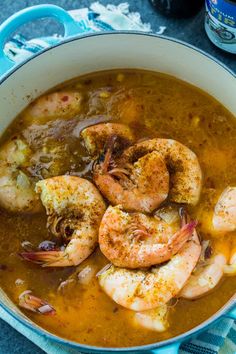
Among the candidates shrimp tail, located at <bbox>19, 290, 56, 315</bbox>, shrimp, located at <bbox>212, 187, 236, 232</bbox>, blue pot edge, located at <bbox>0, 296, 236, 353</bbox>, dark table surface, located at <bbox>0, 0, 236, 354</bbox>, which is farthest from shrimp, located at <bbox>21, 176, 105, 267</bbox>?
dark table surface, located at <bbox>0, 0, 236, 354</bbox>

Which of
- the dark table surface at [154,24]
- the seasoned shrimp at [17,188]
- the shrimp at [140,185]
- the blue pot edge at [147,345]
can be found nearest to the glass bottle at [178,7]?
the dark table surface at [154,24]

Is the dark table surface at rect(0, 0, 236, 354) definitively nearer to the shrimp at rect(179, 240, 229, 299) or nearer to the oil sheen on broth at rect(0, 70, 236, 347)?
the oil sheen on broth at rect(0, 70, 236, 347)

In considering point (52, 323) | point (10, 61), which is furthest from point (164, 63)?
point (52, 323)

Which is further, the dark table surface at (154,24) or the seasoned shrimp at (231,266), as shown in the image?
the dark table surface at (154,24)

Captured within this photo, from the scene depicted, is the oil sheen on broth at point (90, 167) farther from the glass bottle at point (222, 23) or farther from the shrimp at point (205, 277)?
the glass bottle at point (222, 23)

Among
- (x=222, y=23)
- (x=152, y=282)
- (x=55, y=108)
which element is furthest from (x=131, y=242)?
(x=222, y=23)
